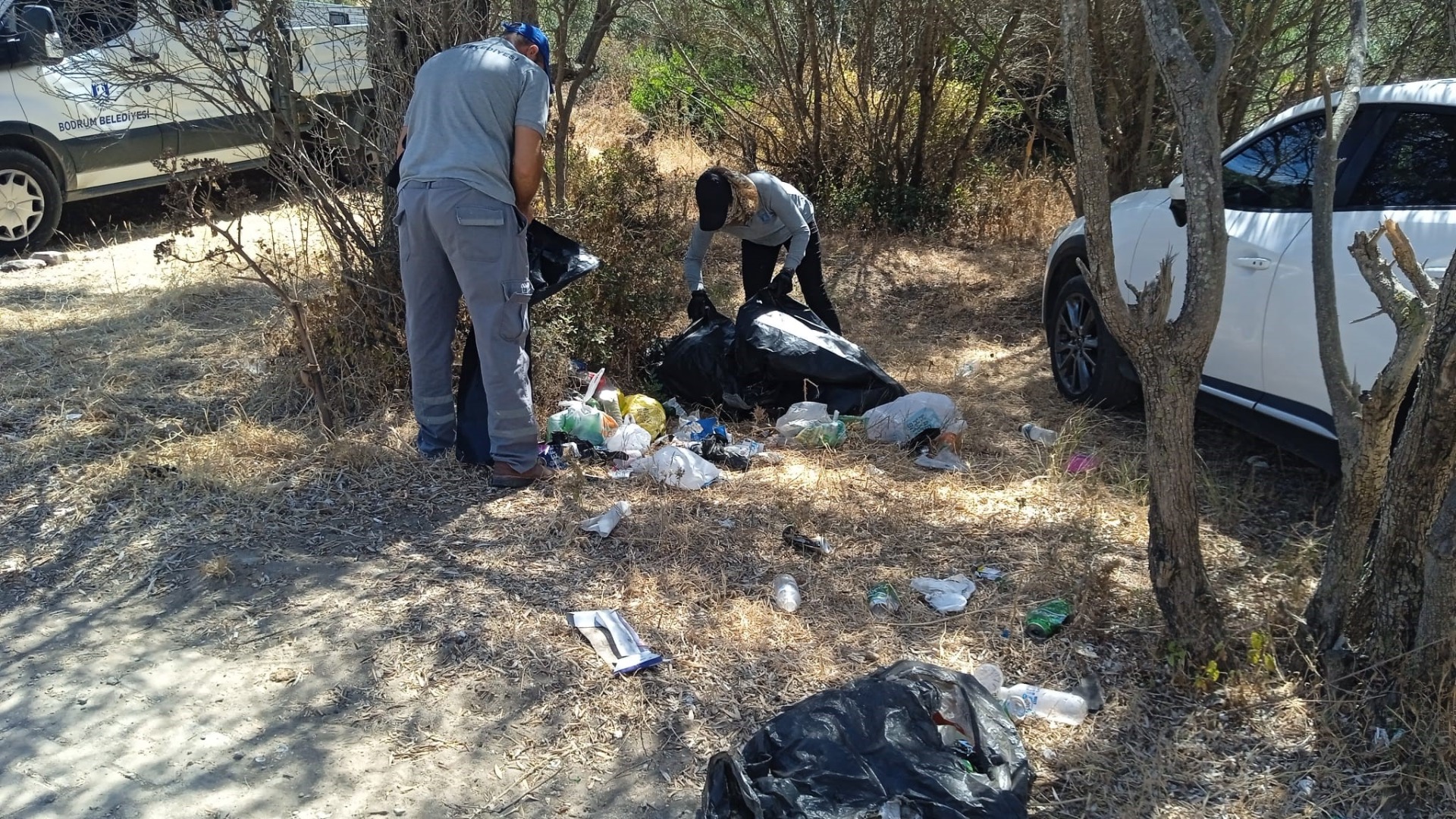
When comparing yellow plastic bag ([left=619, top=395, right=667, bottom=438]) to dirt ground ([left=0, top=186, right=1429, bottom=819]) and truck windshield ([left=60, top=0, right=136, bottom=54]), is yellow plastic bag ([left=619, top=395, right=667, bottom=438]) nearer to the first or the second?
dirt ground ([left=0, top=186, right=1429, bottom=819])

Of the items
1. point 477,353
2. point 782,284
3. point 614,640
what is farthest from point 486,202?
point 782,284

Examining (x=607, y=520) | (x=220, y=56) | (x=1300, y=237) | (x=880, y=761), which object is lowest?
(x=607, y=520)

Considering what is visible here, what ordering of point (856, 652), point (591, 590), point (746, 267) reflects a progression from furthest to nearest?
point (746, 267) → point (591, 590) → point (856, 652)

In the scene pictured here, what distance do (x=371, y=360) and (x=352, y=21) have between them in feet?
5.45

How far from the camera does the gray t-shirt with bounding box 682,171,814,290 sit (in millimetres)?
5945

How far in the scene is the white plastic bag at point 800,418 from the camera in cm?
531

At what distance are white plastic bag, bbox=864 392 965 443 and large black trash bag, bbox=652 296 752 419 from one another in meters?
0.64

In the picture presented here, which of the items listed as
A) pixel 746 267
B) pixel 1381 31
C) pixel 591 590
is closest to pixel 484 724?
pixel 591 590

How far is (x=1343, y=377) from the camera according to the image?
3.24 m

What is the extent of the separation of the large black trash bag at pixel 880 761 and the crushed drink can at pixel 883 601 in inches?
33.0

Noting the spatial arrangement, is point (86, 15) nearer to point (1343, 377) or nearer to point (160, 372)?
point (160, 372)

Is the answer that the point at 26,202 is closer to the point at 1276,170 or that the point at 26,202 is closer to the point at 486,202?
the point at 486,202

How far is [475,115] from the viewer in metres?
4.31

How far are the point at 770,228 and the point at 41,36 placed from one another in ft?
12.7
